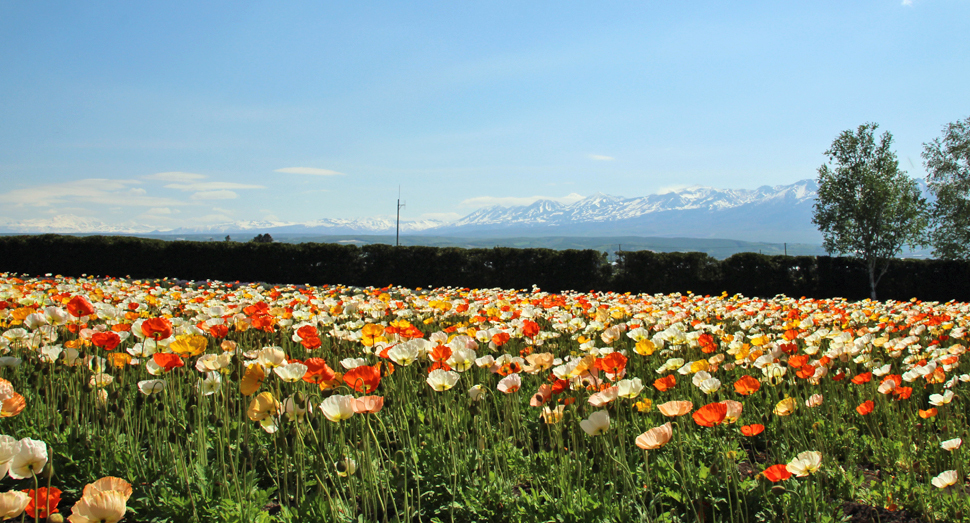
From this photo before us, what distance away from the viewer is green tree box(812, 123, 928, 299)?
69.6ft

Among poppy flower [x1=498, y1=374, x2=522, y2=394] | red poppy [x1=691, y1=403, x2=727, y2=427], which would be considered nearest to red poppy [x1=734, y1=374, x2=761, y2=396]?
red poppy [x1=691, y1=403, x2=727, y2=427]

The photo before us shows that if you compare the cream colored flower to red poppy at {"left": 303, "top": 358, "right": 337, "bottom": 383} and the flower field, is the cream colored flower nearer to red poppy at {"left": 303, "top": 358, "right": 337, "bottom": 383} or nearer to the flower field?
the flower field

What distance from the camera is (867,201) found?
21703mm

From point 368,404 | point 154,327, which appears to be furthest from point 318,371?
point 154,327

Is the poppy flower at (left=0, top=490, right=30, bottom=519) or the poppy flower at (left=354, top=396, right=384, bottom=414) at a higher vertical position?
the poppy flower at (left=354, top=396, right=384, bottom=414)

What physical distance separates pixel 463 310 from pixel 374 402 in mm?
3520

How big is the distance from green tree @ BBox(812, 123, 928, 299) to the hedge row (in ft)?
9.38

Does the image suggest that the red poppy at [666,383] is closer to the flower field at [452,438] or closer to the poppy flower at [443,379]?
the flower field at [452,438]

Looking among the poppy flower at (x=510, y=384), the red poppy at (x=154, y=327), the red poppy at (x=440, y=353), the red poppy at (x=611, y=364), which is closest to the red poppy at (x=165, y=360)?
the red poppy at (x=154, y=327)

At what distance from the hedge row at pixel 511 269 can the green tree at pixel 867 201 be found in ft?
9.38

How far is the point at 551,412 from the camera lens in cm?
241

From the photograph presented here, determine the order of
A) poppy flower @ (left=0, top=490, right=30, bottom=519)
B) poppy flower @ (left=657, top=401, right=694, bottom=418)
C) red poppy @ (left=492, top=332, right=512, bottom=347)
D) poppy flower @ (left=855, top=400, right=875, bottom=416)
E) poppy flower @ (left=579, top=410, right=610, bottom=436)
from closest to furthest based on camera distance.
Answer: poppy flower @ (left=0, top=490, right=30, bottom=519) < poppy flower @ (left=657, top=401, right=694, bottom=418) < poppy flower @ (left=579, top=410, right=610, bottom=436) < poppy flower @ (left=855, top=400, right=875, bottom=416) < red poppy @ (left=492, top=332, right=512, bottom=347)

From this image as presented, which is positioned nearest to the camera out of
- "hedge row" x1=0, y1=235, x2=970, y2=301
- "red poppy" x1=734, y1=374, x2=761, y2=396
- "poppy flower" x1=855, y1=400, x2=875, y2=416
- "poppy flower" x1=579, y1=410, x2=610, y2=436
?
"poppy flower" x1=579, y1=410, x2=610, y2=436

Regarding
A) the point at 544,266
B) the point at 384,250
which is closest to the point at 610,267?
the point at 544,266
